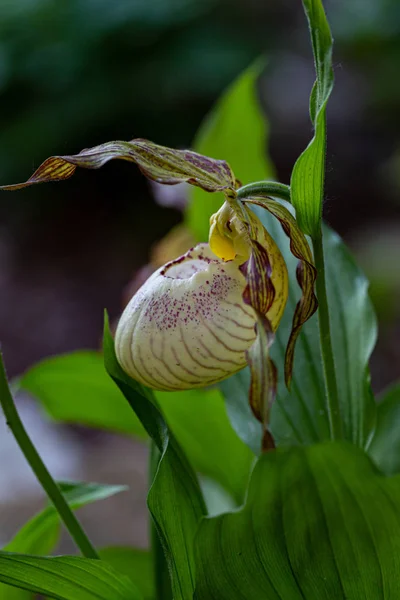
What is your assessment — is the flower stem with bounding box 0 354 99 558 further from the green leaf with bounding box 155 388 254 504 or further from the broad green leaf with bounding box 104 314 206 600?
the green leaf with bounding box 155 388 254 504

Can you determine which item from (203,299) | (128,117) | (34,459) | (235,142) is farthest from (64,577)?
(128,117)

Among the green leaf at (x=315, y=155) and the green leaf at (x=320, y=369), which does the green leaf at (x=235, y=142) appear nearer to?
the green leaf at (x=320, y=369)

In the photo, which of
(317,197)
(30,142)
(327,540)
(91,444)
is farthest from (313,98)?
(30,142)

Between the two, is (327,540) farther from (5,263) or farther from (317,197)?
(5,263)

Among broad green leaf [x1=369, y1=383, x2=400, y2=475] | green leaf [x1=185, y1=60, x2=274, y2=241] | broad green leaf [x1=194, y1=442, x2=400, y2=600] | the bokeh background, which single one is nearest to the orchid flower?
broad green leaf [x1=194, y1=442, x2=400, y2=600]

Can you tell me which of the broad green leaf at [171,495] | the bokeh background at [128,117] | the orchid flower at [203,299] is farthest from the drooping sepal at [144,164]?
the bokeh background at [128,117]

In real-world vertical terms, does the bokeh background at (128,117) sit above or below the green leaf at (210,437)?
above

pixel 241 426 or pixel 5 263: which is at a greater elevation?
pixel 5 263
